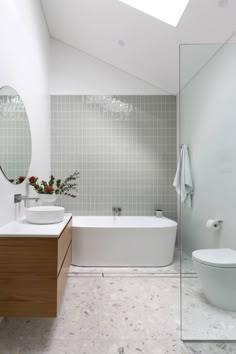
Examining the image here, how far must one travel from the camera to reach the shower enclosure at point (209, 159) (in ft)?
6.21

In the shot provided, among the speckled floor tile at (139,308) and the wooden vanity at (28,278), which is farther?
the speckled floor tile at (139,308)

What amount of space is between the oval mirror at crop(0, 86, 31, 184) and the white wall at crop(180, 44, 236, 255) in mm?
1542

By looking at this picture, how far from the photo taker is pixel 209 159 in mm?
2387

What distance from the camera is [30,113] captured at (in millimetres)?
2488

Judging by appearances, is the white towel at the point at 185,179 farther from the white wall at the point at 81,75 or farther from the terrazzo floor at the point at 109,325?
the white wall at the point at 81,75

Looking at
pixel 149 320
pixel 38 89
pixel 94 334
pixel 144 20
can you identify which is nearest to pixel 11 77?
pixel 38 89

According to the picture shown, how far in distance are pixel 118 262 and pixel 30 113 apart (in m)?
2.01

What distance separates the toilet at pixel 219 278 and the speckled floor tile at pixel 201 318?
6cm

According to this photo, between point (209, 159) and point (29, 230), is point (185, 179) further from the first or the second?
point (29, 230)

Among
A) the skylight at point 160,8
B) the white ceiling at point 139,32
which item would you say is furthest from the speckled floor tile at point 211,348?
the skylight at point 160,8

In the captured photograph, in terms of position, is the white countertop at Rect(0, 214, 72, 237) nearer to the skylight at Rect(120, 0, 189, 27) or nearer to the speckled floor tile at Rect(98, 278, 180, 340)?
the speckled floor tile at Rect(98, 278, 180, 340)

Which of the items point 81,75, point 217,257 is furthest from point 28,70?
point 217,257

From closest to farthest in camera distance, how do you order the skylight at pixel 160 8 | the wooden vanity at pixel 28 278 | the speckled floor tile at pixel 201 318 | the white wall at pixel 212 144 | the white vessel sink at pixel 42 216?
the wooden vanity at pixel 28 278 < the speckled floor tile at pixel 201 318 < the white vessel sink at pixel 42 216 < the white wall at pixel 212 144 < the skylight at pixel 160 8

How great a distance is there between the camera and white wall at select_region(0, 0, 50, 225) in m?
1.79
